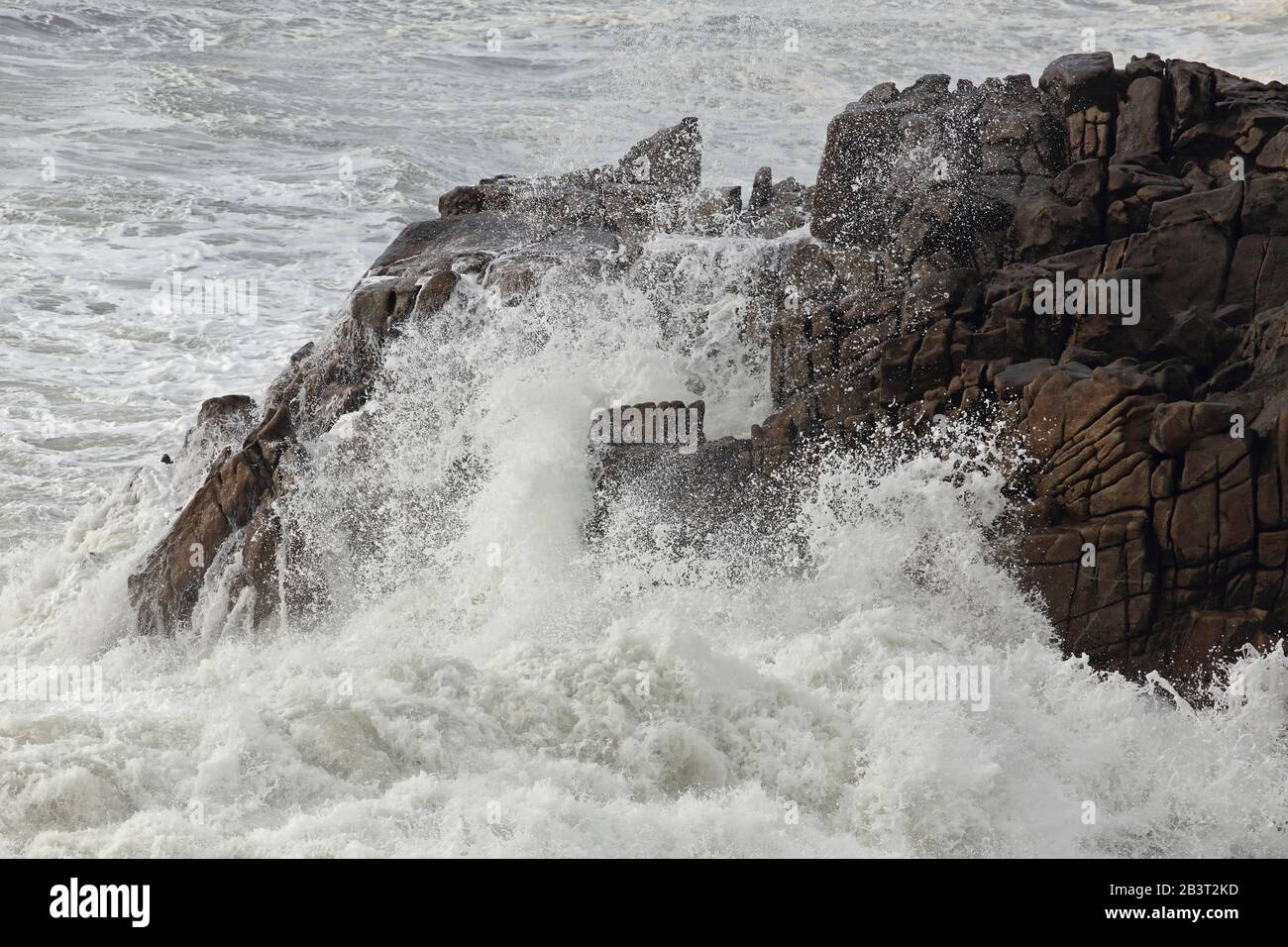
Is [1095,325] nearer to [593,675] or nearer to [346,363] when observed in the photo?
[593,675]

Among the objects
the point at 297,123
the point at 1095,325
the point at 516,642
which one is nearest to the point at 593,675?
the point at 516,642

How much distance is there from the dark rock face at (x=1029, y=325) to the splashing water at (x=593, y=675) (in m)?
0.29

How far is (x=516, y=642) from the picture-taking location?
9.41 metres

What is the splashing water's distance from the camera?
7.42m

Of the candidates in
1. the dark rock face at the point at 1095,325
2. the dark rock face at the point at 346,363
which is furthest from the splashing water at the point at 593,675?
the dark rock face at the point at 1095,325

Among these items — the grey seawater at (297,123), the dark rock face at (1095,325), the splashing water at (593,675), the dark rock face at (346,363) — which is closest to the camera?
the splashing water at (593,675)

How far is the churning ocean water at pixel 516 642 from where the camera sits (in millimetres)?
7488

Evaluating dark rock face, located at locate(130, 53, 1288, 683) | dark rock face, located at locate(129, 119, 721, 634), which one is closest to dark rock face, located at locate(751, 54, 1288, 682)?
dark rock face, located at locate(130, 53, 1288, 683)

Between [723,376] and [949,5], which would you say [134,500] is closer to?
[723,376]

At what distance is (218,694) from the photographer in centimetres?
860

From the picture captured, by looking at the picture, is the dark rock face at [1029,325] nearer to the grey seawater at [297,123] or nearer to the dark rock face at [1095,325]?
the dark rock face at [1095,325]

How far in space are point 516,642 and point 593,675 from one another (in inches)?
34.7

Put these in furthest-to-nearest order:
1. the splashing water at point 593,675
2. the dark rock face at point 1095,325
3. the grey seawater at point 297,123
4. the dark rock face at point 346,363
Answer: the grey seawater at point 297,123 → the dark rock face at point 346,363 → the dark rock face at point 1095,325 → the splashing water at point 593,675

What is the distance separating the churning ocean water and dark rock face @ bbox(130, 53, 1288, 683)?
32 cm
